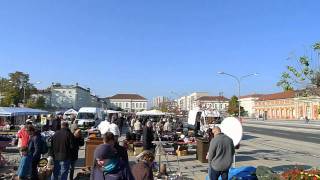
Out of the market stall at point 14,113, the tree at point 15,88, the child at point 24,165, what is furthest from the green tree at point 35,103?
the child at point 24,165

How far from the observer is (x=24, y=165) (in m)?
10.9

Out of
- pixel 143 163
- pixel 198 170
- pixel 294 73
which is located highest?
pixel 294 73

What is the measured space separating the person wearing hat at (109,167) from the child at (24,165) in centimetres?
487

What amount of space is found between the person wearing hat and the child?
4873 millimetres

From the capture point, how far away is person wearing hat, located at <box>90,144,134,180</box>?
6355 mm

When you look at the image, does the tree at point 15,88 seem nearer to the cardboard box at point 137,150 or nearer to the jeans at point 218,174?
the cardboard box at point 137,150

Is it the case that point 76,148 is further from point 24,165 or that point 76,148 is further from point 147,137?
point 147,137

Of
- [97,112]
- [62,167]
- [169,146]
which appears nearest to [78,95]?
[97,112]

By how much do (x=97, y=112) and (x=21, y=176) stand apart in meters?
38.6

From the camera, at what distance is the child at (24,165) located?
1084cm

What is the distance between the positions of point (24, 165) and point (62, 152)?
3.07 feet

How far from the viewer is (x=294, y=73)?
39.5 ft

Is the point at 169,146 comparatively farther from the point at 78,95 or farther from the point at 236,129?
the point at 78,95

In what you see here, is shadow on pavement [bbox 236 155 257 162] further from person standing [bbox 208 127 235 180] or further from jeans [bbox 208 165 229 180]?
person standing [bbox 208 127 235 180]
